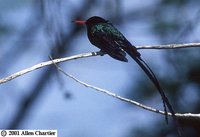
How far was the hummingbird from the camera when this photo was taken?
1.42m

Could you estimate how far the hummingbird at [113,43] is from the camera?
1.42 m

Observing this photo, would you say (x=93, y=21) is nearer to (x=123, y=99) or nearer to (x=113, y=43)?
(x=113, y=43)

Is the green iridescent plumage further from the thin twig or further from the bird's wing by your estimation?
the thin twig

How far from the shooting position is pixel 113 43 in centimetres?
145

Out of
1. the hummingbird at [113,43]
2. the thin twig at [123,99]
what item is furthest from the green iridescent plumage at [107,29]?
the thin twig at [123,99]

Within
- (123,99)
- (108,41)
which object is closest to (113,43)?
(108,41)

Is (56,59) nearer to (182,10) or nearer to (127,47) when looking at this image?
(127,47)

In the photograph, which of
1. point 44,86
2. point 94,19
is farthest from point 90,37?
point 44,86

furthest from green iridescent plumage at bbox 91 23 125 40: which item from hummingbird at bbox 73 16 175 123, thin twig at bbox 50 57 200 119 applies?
thin twig at bbox 50 57 200 119

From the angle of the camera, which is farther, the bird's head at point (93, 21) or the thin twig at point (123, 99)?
the bird's head at point (93, 21)

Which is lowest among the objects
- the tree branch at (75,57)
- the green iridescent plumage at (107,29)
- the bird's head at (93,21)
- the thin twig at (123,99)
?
the thin twig at (123,99)

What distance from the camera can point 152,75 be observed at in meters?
1.47

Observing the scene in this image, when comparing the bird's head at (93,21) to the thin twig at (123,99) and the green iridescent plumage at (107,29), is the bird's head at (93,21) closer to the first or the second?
the green iridescent plumage at (107,29)

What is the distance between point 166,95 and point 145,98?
0.05m
